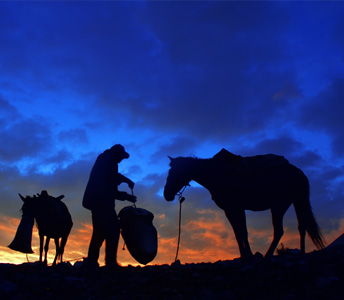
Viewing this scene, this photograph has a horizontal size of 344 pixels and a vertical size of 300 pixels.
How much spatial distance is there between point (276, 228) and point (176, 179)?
3.12 m

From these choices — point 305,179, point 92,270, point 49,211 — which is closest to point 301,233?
point 305,179

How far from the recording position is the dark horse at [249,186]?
29.5 ft

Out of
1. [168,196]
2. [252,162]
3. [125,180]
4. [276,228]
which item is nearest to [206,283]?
[276,228]

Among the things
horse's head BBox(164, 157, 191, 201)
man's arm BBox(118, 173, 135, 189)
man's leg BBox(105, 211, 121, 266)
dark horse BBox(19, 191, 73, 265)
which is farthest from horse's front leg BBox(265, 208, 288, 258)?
dark horse BBox(19, 191, 73, 265)

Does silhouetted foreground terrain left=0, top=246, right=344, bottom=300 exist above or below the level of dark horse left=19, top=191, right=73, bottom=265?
below

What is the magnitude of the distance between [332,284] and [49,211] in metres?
10.2

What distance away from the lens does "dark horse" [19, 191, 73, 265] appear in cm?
1234

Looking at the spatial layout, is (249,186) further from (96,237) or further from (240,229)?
(96,237)

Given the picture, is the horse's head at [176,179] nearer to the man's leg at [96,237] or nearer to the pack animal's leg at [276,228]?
the man's leg at [96,237]

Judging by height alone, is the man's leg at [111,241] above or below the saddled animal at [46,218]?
below

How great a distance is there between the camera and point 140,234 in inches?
352

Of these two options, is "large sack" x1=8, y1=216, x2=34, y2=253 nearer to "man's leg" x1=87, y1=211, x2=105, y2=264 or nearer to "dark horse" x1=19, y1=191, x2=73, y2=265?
"dark horse" x1=19, y1=191, x2=73, y2=265

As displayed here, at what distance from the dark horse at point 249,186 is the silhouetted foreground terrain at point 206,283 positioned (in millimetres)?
1782

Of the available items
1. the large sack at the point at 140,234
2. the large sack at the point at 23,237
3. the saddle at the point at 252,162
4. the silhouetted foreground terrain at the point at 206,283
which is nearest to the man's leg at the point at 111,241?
the large sack at the point at 140,234
